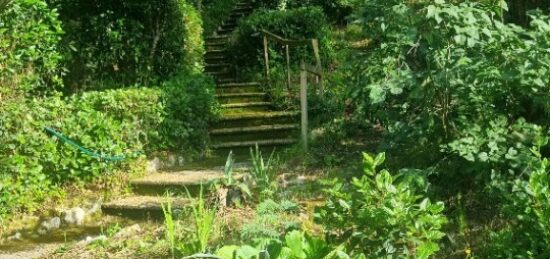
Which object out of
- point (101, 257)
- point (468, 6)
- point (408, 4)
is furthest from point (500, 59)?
point (101, 257)

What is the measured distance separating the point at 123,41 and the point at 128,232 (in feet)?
14.8

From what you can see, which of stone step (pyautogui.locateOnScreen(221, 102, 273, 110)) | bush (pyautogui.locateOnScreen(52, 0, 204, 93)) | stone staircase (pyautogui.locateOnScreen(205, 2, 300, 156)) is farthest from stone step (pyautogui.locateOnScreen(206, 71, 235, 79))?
bush (pyautogui.locateOnScreen(52, 0, 204, 93))

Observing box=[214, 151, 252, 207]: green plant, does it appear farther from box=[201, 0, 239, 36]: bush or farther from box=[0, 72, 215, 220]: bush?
box=[201, 0, 239, 36]: bush

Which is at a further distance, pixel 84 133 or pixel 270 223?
pixel 84 133

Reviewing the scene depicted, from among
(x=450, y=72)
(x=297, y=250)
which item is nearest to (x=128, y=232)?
(x=297, y=250)

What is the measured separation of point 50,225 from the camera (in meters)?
6.15

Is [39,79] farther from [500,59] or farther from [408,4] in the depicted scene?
[500,59]

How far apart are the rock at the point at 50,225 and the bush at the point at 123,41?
3288 mm

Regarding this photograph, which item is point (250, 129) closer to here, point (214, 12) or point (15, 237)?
point (15, 237)

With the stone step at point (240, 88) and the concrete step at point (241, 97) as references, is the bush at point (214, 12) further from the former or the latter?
the concrete step at point (241, 97)

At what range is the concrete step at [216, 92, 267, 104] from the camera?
10.2 meters

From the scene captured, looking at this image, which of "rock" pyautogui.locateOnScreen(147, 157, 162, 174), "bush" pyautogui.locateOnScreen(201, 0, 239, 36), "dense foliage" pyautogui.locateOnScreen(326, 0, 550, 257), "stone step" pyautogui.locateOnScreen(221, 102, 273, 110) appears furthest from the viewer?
"bush" pyautogui.locateOnScreen(201, 0, 239, 36)

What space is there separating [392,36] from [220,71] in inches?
334

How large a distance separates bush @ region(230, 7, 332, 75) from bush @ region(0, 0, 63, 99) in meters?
4.96
